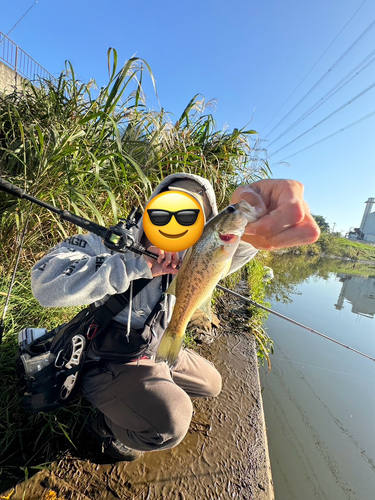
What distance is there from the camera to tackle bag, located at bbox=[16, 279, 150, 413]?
1.51 metres

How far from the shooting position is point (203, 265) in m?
1.39

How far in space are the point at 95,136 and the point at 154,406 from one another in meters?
2.47

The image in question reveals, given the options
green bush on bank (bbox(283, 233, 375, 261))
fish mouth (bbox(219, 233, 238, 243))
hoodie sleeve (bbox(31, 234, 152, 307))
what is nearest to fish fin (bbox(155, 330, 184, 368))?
hoodie sleeve (bbox(31, 234, 152, 307))

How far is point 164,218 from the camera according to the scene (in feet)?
3.21

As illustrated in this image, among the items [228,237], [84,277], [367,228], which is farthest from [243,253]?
[367,228]

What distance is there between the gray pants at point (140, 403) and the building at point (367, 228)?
6187cm

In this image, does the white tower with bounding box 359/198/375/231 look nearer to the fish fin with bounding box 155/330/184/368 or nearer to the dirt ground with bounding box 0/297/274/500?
the dirt ground with bounding box 0/297/274/500

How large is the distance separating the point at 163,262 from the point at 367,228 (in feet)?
237
